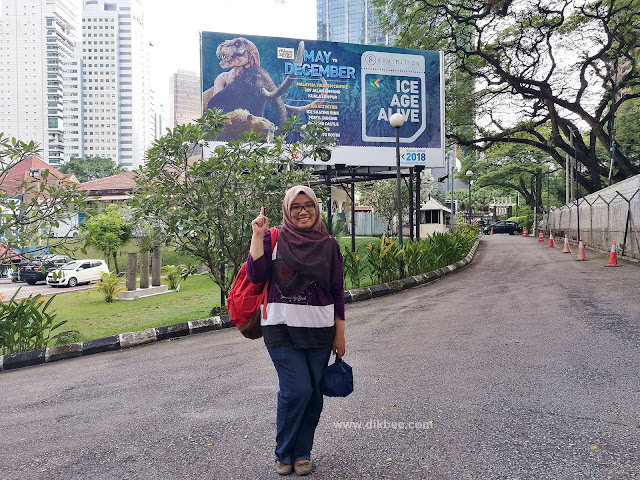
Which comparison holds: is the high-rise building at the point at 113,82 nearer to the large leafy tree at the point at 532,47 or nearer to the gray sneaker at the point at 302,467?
the large leafy tree at the point at 532,47

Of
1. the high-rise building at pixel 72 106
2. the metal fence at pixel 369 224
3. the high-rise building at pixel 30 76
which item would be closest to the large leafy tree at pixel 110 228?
the metal fence at pixel 369 224

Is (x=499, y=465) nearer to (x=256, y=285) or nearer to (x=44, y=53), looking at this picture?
(x=256, y=285)

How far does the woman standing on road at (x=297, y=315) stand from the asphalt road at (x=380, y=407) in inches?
10.7

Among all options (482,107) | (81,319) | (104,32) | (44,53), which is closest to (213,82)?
(81,319)

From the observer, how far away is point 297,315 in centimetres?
305

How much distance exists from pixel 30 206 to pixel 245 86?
10400 millimetres

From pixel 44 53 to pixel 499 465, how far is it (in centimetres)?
15115

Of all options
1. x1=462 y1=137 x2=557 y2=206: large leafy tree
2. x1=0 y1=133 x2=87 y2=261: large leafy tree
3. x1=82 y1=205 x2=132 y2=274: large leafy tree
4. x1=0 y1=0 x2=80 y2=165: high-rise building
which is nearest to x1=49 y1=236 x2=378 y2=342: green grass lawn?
x1=0 y1=133 x2=87 y2=261: large leafy tree

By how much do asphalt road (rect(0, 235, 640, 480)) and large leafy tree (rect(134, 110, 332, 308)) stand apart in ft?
5.72

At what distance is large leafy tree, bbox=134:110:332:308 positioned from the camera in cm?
848

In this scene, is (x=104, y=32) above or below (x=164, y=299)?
above

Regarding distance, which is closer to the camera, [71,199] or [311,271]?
[311,271]

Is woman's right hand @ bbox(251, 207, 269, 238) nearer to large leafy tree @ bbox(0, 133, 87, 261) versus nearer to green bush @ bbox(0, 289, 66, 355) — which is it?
large leafy tree @ bbox(0, 133, 87, 261)

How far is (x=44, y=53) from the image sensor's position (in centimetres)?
13075
